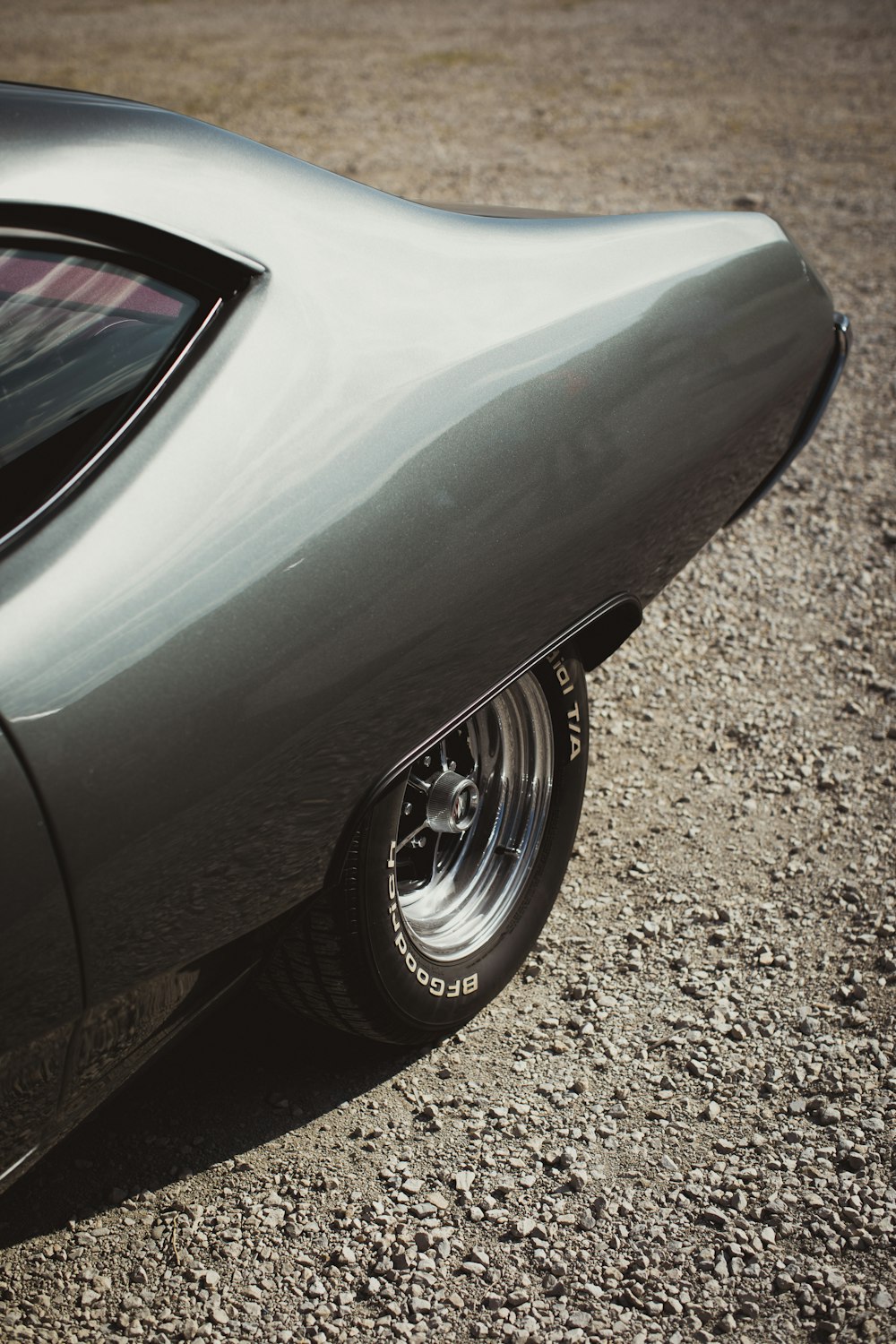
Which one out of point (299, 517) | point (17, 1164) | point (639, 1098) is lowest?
point (639, 1098)

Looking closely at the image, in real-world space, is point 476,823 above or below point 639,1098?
above

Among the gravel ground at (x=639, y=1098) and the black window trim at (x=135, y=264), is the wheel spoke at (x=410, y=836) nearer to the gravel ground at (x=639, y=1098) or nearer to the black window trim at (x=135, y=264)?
the gravel ground at (x=639, y=1098)

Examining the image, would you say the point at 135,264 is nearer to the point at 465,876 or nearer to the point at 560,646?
the point at 560,646

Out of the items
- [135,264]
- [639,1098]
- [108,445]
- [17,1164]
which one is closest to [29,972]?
[17,1164]

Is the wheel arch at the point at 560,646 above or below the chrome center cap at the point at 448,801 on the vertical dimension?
above

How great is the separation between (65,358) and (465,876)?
4.48 feet

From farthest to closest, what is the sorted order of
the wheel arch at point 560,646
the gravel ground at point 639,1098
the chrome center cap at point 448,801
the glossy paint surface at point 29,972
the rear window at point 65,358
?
1. the chrome center cap at point 448,801
2. the gravel ground at point 639,1098
3. the wheel arch at point 560,646
4. the rear window at point 65,358
5. the glossy paint surface at point 29,972

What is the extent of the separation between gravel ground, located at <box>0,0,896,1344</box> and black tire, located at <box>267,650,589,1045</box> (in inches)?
7.5

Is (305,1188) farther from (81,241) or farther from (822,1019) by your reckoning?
(81,241)

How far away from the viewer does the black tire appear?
2.02 metres

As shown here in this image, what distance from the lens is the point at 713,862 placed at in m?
2.85

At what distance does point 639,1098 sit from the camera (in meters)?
2.26

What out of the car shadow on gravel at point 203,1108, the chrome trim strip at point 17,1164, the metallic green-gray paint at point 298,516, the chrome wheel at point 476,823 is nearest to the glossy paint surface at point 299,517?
the metallic green-gray paint at point 298,516

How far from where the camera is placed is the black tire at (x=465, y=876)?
2.02m
